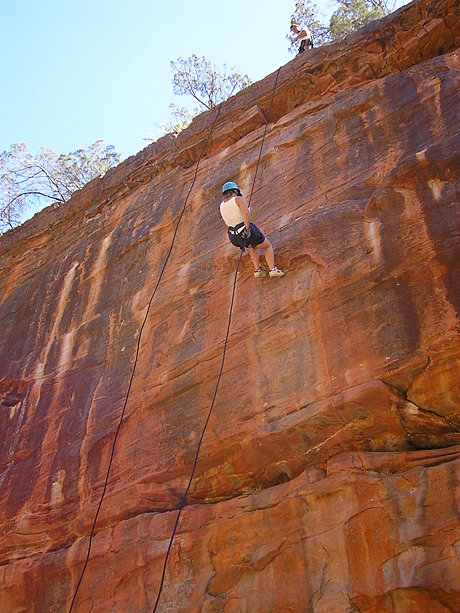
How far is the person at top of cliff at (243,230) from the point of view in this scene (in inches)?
345

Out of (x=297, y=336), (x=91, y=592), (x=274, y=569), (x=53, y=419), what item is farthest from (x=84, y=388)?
(x=274, y=569)

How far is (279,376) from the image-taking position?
8.12 metres

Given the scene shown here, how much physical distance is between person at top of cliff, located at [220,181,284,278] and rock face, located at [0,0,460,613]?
190 millimetres

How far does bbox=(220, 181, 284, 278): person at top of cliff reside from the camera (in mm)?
8766

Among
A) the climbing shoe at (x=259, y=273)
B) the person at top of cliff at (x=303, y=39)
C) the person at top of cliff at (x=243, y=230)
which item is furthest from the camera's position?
the person at top of cliff at (x=303, y=39)

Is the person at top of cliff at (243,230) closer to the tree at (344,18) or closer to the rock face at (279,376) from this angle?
the rock face at (279,376)

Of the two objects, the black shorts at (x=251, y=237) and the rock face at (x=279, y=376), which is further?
the black shorts at (x=251, y=237)

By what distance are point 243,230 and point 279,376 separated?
200 centimetres

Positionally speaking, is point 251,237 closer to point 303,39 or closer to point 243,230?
point 243,230

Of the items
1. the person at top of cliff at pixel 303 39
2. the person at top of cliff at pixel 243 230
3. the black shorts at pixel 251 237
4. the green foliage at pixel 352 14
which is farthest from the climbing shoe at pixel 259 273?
the green foliage at pixel 352 14

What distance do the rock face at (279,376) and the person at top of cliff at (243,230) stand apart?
19 cm

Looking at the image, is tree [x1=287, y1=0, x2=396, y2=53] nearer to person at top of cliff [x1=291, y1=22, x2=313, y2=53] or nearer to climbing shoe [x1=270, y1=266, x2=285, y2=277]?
person at top of cliff [x1=291, y1=22, x2=313, y2=53]

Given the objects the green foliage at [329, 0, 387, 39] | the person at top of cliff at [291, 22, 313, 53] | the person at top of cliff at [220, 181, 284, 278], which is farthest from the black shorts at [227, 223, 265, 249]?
the green foliage at [329, 0, 387, 39]

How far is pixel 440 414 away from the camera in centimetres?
709
